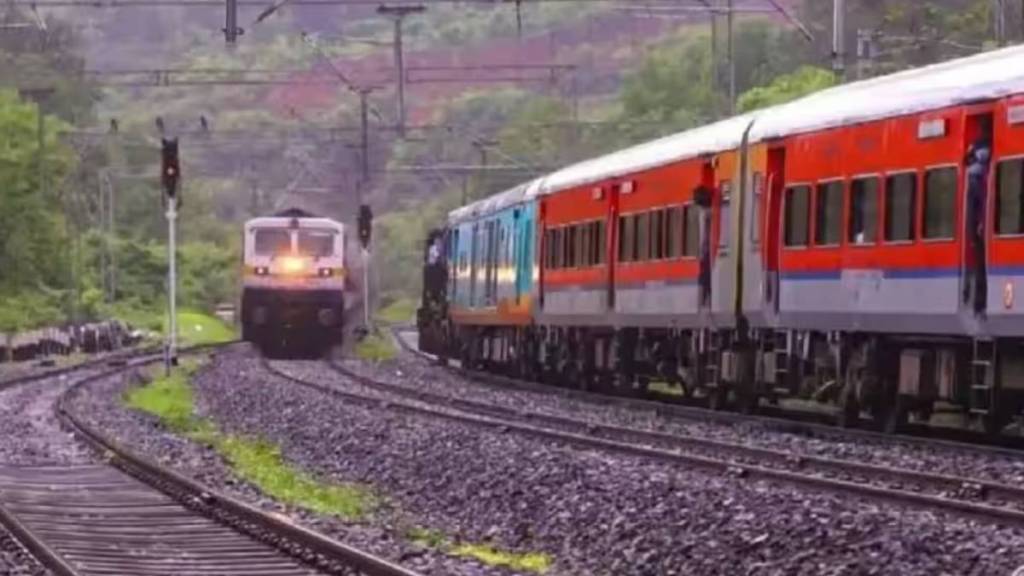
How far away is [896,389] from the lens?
23344 millimetres

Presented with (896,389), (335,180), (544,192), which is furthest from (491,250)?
(335,180)

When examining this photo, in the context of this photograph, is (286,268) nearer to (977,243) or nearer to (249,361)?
(249,361)

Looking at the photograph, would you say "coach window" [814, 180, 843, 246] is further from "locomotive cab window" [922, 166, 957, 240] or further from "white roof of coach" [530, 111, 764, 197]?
"white roof of coach" [530, 111, 764, 197]

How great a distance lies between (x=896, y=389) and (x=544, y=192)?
16925mm

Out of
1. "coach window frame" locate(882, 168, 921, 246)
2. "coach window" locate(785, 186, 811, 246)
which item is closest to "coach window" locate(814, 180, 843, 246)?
"coach window" locate(785, 186, 811, 246)

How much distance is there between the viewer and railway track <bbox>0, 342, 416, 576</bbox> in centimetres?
1370

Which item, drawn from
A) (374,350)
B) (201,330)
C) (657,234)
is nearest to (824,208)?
(657,234)

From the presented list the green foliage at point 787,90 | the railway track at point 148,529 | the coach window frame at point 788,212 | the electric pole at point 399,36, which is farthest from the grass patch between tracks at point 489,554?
the green foliage at point 787,90

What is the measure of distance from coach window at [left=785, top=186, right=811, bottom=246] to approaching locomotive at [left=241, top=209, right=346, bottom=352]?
29175 millimetres

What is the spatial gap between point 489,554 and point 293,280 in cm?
3998

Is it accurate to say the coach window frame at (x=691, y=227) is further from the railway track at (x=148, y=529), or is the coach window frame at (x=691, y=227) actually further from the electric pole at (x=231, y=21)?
the railway track at (x=148, y=529)

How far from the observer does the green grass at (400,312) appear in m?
104

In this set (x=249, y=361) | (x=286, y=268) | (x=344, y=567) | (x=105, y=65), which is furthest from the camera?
(x=105, y=65)

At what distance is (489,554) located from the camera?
1463 cm
